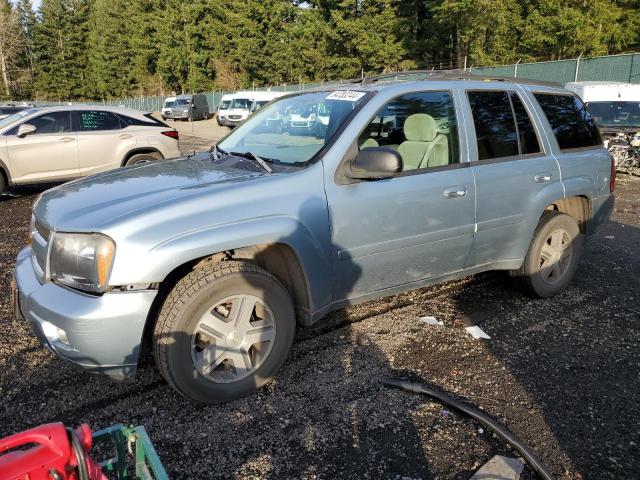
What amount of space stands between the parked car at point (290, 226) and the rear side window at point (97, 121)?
6.10 m

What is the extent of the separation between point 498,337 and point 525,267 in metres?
0.81

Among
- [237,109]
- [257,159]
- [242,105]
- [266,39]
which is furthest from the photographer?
[266,39]

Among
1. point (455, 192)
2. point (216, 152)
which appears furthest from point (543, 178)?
point (216, 152)

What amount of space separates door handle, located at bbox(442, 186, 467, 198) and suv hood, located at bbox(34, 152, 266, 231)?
1324 mm

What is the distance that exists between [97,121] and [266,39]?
47.7 m

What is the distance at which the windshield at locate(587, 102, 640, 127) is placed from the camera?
532 inches

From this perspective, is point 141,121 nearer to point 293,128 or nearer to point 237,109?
point 293,128

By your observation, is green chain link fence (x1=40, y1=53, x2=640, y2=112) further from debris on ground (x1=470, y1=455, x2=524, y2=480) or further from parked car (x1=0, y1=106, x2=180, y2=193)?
debris on ground (x1=470, y1=455, x2=524, y2=480)

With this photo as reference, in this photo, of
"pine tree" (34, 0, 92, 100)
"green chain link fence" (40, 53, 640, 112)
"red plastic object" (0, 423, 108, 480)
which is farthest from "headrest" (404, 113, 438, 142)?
"pine tree" (34, 0, 92, 100)

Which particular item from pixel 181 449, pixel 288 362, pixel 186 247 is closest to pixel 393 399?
pixel 288 362

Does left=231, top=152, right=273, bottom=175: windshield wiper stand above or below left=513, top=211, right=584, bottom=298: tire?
above

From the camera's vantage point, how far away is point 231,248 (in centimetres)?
276

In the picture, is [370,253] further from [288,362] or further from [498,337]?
[498,337]

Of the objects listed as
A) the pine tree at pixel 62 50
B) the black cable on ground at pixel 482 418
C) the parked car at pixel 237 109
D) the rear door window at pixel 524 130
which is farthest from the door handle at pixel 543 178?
the pine tree at pixel 62 50
